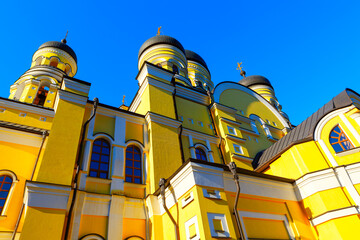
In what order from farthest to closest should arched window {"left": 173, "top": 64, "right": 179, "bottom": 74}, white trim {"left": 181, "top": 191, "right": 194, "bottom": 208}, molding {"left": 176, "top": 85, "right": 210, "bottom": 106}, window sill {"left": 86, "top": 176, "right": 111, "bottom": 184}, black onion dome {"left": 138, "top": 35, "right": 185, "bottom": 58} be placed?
black onion dome {"left": 138, "top": 35, "right": 185, "bottom": 58}, arched window {"left": 173, "top": 64, "right": 179, "bottom": 74}, molding {"left": 176, "top": 85, "right": 210, "bottom": 106}, window sill {"left": 86, "top": 176, "right": 111, "bottom": 184}, white trim {"left": 181, "top": 191, "right": 194, "bottom": 208}

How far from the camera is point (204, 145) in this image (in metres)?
11.7

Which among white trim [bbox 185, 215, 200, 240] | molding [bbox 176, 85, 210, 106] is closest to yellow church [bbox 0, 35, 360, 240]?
white trim [bbox 185, 215, 200, 240]

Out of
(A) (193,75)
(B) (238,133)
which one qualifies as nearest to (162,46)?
(A) (193,75)

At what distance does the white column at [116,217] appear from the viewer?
711 cm

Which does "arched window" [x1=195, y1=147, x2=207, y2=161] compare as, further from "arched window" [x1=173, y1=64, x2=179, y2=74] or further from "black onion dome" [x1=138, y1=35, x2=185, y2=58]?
"black onion dome" [x1=138, y1=35, x2=185, y2=58]

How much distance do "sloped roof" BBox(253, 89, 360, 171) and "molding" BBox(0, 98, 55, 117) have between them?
9587 millimetres

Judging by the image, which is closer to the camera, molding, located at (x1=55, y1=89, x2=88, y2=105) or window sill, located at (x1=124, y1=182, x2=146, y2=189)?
window sill, located at (x1=124, y1=182, x2=146, y2=189)

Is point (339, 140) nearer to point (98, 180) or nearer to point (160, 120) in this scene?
point (160, 120)

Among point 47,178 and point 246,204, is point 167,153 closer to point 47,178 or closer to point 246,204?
point 246,204

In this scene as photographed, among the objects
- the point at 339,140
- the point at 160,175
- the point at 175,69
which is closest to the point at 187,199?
the point at 160,175

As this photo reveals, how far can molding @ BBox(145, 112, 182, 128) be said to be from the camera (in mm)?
10445

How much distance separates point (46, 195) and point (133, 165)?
128 inches

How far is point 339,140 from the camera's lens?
377 inches

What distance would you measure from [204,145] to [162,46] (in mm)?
10405
